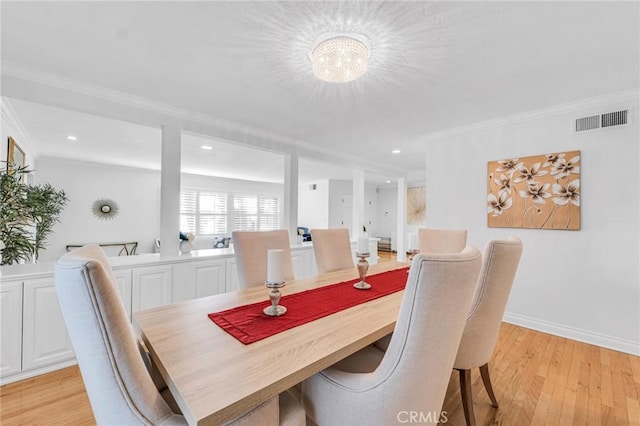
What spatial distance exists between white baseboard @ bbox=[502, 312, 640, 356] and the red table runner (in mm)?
2023

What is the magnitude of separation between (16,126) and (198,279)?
3.05 m

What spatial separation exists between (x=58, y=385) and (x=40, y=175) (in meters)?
5.30

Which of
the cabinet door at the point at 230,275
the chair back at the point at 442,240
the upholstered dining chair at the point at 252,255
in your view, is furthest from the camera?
the cabinet door at the point at 230,275

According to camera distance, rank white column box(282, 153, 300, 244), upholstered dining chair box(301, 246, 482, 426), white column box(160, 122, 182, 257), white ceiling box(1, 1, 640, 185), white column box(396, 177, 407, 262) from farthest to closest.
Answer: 1. white column box(396, 177, 407, 262)
2. white column box(282, 153, 300, 244)
3. white column box(160, 122, 182, 257)
4. white ceiling box(1, 1, 640, 185)
5. upholstered dining chair box(301, 246, 482, 426)

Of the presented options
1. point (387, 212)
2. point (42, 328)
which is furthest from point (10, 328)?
point (387, 212)

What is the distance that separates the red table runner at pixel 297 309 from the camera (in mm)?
1161

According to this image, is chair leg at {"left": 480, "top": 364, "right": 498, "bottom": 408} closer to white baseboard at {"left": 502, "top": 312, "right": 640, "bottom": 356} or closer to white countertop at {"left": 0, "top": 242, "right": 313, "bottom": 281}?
white baseboard at {"left": 502, "top": 312, "right": 640, "bottom": 356}

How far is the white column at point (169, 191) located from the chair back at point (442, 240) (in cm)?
258

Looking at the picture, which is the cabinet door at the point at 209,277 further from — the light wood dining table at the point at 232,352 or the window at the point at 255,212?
the window at the point at 255,212

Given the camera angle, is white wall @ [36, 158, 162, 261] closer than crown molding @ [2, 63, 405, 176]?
No

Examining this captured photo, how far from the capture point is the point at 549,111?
112 inches

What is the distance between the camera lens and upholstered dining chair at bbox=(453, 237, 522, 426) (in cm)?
134

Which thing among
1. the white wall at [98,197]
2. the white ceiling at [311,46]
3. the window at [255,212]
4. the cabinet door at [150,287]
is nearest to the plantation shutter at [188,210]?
the white wall at [98,197]

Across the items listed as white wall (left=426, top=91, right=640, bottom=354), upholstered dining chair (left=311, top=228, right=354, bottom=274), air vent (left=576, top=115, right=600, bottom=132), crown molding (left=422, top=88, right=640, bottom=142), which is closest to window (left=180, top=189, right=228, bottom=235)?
upholstered dining chair (left=311, top=228, right=354, bottom=274)
